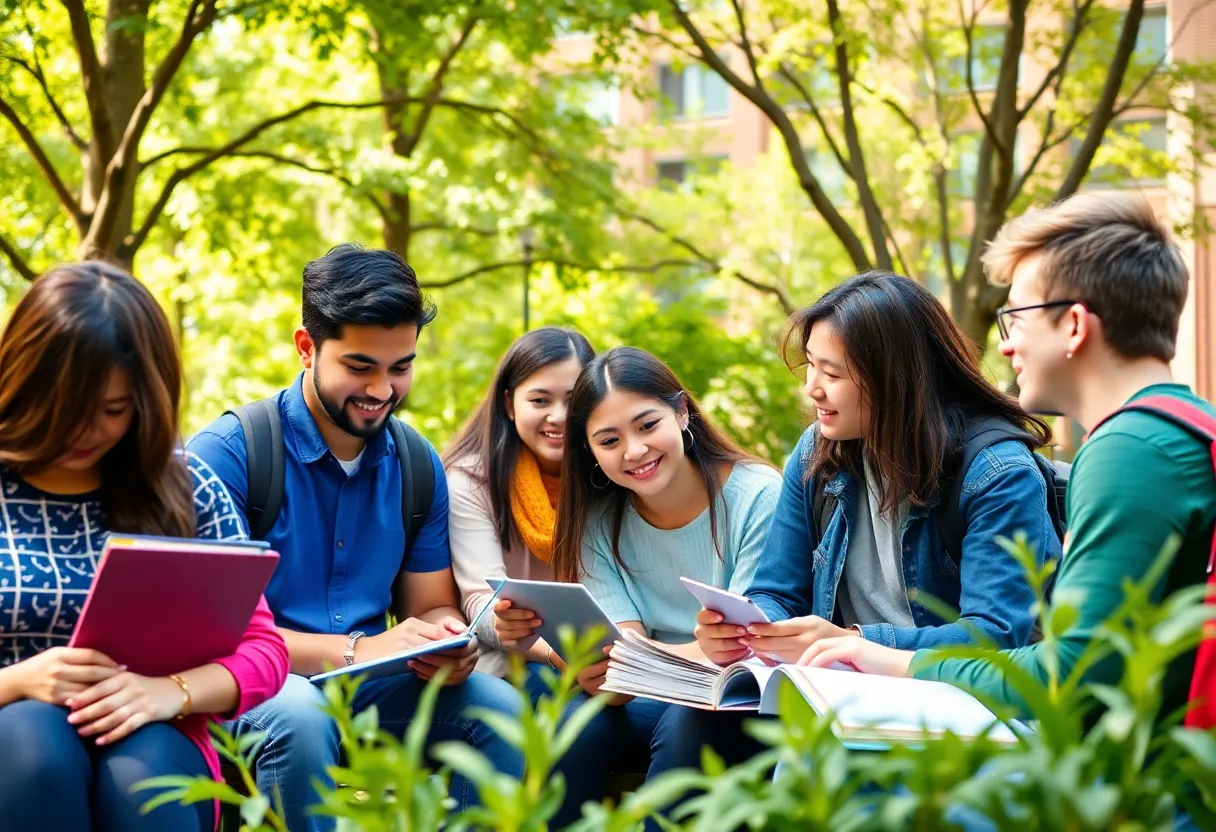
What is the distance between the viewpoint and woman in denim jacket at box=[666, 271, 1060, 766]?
2.97 meters

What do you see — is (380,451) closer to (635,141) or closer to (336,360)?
(336,360)

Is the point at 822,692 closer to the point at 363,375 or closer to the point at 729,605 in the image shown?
the point at 729,605

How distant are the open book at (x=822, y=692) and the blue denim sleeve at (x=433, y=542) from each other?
2.66ft

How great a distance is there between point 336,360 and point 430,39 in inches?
227

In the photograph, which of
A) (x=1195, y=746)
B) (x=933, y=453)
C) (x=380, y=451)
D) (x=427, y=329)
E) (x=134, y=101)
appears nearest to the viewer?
(x=1195, y=746)

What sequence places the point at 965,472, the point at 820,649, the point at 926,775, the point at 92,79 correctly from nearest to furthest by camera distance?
the point at 926,775 < the point at 820,649 < the point at 965,472 < the point at 92,79

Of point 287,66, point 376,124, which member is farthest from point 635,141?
point 287,66

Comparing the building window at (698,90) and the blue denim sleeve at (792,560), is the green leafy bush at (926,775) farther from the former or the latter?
the building window at (698,90)

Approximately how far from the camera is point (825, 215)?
1011cm

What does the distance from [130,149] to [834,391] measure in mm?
6088

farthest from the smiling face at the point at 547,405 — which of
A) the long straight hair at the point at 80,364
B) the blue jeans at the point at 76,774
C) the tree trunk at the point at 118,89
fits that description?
the tree trunk at the point at 118,89

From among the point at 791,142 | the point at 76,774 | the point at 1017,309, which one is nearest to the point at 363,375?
the point at 76,774

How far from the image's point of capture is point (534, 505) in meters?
4.08

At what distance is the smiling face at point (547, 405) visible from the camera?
414 cm
